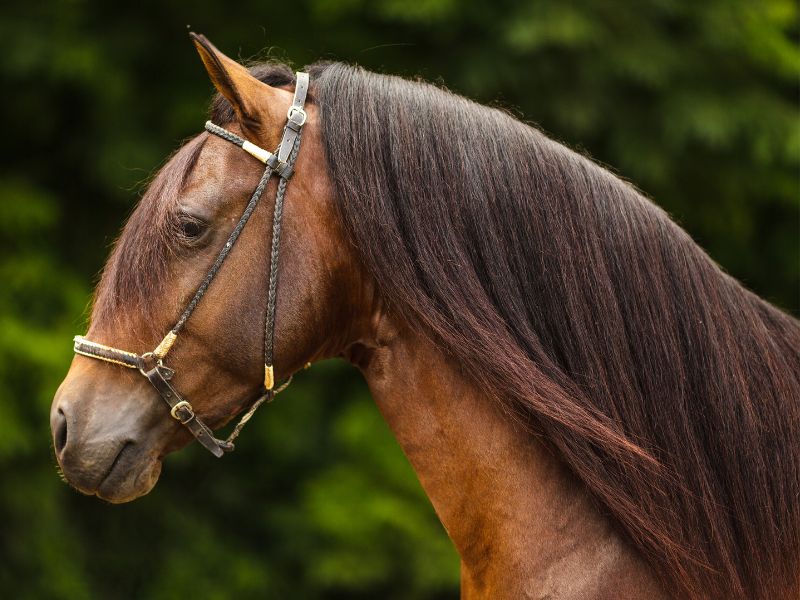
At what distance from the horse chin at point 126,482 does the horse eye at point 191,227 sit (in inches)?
18.9

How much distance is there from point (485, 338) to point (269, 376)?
1.50ft

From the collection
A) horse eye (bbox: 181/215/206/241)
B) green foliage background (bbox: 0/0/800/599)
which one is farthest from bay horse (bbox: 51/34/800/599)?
green foliage background (bbox: 0/0/800/599)

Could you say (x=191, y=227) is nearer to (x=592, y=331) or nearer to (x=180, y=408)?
(x=180, y=408)

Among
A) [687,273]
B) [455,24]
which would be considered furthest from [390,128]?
[455,24]

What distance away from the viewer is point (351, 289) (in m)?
1.82

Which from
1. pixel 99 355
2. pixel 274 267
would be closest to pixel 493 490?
pixel 274 267

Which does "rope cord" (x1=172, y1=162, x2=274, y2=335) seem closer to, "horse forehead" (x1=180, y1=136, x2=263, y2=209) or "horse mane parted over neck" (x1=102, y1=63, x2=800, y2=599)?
"horse forehead" (x1=180, y1=136, x2=263, y2=209)

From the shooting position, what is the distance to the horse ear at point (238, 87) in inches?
66.5

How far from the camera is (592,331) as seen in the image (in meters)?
1.72

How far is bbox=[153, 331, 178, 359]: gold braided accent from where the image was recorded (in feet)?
5.74

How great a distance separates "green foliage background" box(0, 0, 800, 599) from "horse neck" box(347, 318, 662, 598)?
3.23 m

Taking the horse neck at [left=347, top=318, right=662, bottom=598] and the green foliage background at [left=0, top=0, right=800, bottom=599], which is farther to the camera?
the green foliage background at [left=0, top=0, right=800, bottom=599]

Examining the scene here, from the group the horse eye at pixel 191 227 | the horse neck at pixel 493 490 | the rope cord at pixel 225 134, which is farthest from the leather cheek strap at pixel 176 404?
the rope cord at pixel 225 134

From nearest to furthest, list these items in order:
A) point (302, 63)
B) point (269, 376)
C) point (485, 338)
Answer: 1. point (485, 338)
2. point (269, 376)
3. point (302, 63)
